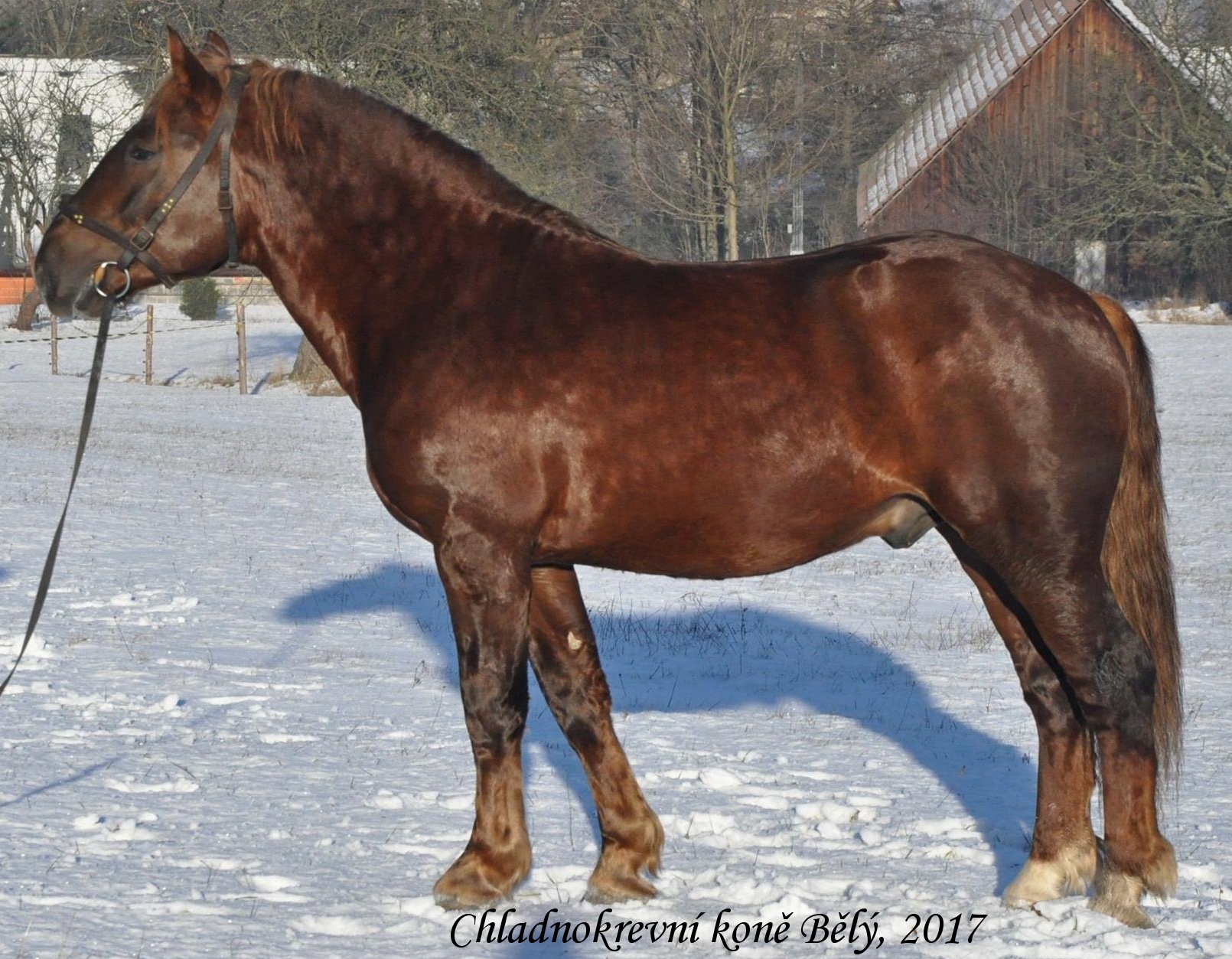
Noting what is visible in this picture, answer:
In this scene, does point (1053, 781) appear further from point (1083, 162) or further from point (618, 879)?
point (1083, 162)

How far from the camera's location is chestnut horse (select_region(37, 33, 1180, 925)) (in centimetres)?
383

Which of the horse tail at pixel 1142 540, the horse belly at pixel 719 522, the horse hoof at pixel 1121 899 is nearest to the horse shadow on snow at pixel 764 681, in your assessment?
the horse hoof at pixel 1121 899

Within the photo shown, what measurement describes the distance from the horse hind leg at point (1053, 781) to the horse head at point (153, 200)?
8.47ft

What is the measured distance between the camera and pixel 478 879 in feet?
13.0

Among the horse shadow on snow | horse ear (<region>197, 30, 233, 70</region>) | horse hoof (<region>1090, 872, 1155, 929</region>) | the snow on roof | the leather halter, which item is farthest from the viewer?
the snow on roof

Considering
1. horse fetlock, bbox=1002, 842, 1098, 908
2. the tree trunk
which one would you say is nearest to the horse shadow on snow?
horse fetlock, bbox=1002, 842, 1098, 908

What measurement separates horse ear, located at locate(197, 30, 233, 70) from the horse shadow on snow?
9.02ft

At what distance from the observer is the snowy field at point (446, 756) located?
3.81 m

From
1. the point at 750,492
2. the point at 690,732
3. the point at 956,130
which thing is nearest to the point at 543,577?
the point at 750,492

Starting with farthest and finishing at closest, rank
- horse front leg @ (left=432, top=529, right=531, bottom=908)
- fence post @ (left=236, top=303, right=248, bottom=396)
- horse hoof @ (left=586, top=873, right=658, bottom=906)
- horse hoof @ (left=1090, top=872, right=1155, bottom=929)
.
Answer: fence post @ (left=236, top=303, right=248, bottom=396), horse hoof @ (left=586, top=873, right=658, bottom=906), horse front leg @ (left=432, top=529, right=531, bottom=908), horse hoof @ (left=1090, top=872, right=1155, bottom=929)

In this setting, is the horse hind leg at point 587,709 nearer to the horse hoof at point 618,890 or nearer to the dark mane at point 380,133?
the horse hoof at point 618,890

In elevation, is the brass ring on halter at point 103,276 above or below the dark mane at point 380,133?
below

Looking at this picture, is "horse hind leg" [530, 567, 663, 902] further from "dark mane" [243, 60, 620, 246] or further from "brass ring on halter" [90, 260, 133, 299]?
"brass ring on halter" [90, 260, 133, 299]

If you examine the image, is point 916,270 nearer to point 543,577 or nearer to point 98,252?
point 543,577
